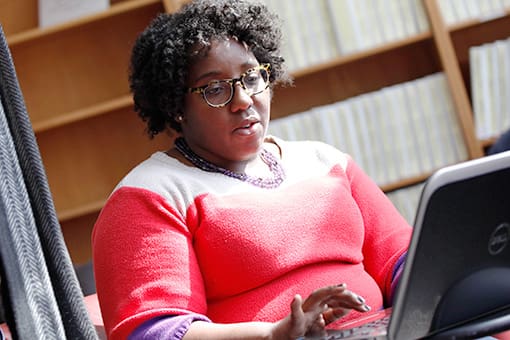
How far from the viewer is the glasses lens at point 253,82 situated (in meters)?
1.73

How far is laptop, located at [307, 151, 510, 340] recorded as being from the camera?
1173 mm

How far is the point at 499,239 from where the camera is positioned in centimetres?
128

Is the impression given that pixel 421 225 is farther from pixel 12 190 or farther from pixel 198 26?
pixel 198 26

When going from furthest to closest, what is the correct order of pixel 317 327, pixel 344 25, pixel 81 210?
pixel 81 210
pixel 344 25
pixel 317 327

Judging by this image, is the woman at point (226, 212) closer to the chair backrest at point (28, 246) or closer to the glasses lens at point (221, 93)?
the glasses lens at point (221, 93)

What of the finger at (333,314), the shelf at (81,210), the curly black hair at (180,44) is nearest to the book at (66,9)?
the shelf at (81,210)

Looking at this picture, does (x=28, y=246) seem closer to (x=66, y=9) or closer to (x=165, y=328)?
(x=165, y=328)

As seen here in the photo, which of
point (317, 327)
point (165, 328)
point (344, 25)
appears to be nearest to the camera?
point (317, 327)

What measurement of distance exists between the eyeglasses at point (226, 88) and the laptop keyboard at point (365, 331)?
563 mm

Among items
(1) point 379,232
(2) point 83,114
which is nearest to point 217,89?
(1) point 379,232

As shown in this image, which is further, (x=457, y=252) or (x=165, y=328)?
(x=165, y=328)

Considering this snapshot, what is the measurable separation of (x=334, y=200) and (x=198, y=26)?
→ 0.41m

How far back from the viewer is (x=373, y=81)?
137 inches

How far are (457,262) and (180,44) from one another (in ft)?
2.36
